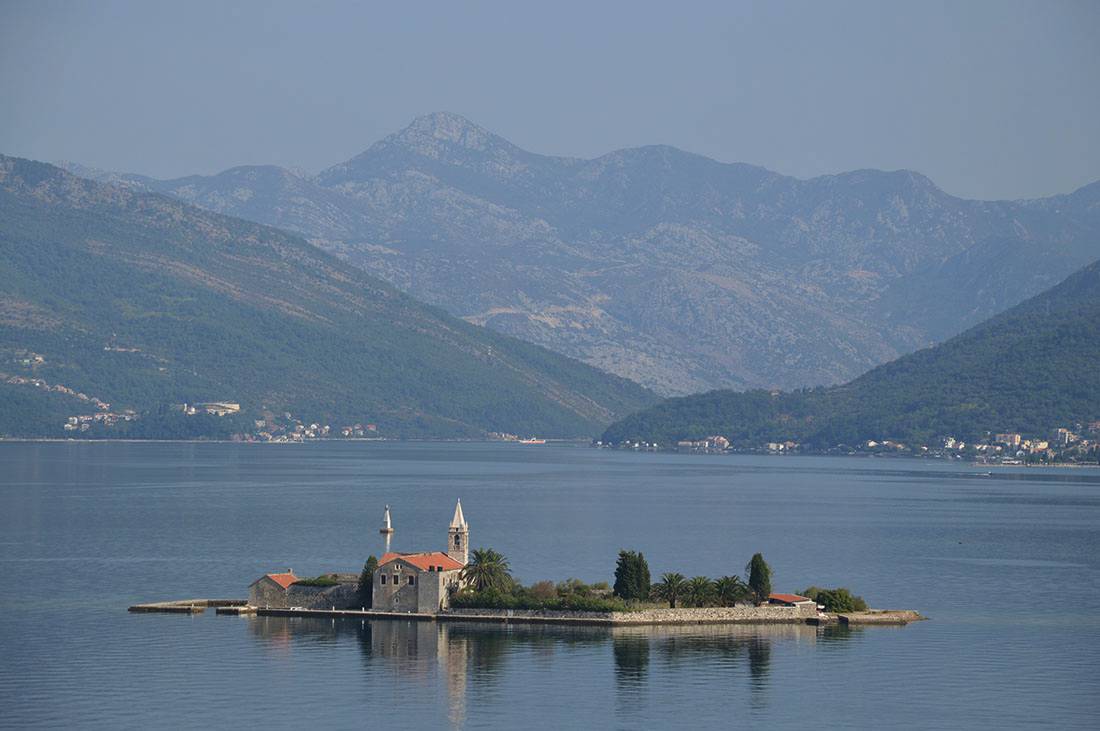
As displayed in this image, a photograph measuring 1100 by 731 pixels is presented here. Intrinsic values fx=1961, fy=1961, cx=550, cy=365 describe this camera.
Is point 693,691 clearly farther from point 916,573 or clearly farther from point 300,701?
point 916,573

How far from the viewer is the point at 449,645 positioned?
9644 cm

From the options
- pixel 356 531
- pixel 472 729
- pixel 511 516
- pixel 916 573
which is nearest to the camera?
pixel 472 729

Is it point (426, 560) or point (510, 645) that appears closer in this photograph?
point (510, 645)

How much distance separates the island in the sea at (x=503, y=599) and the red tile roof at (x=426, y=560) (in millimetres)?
53

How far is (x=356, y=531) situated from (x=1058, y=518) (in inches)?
2897

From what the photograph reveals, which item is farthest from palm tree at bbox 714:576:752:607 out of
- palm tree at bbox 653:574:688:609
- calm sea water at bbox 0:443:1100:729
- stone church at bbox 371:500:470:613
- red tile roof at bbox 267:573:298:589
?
red tile roof at bbox 267:573:298:589

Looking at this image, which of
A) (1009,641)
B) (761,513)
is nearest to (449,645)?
(1009,641)

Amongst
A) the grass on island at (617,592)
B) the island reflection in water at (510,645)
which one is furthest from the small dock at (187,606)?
the grass on island at (617,592)

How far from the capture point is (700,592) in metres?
106

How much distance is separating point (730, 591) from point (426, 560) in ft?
54.5

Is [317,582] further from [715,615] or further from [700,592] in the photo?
[715,615]

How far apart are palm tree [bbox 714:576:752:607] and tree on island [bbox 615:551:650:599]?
4082 mm

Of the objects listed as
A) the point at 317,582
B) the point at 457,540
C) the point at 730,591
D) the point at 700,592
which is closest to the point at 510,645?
the point at 700,592

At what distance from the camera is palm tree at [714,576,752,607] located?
106438 mm
